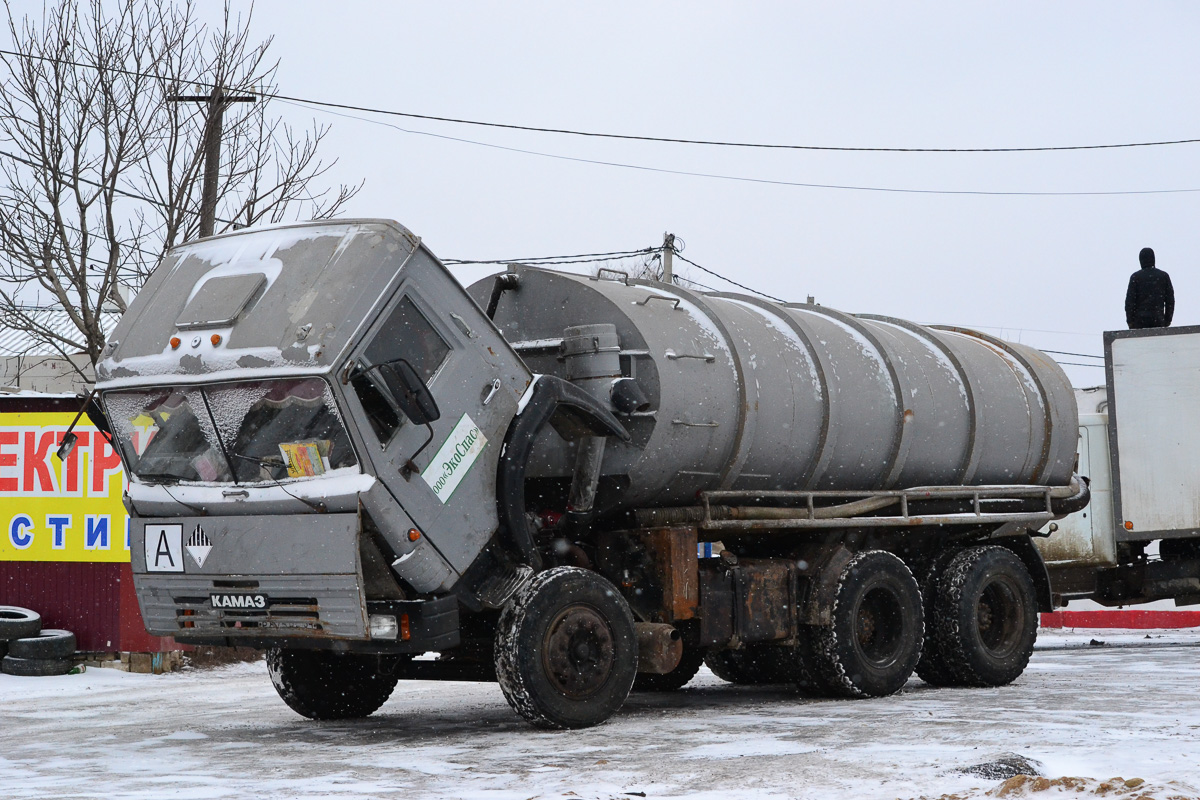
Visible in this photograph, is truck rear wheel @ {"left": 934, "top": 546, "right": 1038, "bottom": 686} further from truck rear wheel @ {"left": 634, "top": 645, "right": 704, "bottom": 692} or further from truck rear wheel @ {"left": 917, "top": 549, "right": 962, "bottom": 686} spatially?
truck rear wheel @ {"left": 634, "top": 645, "right": 704, "bottom": 692}

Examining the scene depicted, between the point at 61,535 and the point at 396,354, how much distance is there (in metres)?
8.08

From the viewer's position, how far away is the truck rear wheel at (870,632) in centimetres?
1105

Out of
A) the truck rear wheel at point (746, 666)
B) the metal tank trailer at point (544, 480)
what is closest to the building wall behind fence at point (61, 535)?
the metal tank trailer at point (544, 480)

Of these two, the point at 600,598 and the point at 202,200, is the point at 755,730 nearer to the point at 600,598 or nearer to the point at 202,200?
the point at 600,598

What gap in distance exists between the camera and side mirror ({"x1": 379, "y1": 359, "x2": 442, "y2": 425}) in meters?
8.09

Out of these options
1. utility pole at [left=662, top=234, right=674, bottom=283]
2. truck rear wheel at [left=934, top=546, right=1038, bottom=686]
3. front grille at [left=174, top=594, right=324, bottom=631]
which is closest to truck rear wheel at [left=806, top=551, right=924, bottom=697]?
truck rear wheel at [left=934, top=546, right=1038, bottom=686]

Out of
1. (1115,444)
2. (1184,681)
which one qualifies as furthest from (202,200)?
(1184,681)

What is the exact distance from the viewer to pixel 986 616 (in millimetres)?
12688

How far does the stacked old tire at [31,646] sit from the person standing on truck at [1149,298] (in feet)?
39.9

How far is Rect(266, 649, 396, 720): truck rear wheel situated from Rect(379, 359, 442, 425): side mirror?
261 centimetres

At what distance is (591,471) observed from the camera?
9.66 meters

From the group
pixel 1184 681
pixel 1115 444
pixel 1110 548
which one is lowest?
pixel 1184 681

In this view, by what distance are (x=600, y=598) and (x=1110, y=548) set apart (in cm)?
839

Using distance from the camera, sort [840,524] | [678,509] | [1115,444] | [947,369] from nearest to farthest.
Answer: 1. [678,509]
2. [840,524]
3. [947,369]
4. [1115,444]
